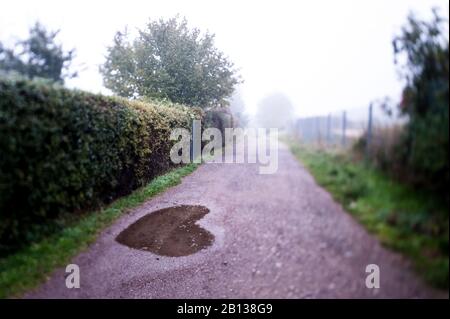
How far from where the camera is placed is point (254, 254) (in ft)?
8.71

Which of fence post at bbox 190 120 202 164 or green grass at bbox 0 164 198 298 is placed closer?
green grass at bbox 0 164 198 298

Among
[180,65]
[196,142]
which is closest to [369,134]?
[180,65]

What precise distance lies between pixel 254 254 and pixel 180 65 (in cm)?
209

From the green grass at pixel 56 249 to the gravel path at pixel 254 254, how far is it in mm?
141

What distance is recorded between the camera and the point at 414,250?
1.91 m

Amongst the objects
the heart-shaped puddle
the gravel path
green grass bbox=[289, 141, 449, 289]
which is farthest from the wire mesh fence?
the heart-shaped puddle

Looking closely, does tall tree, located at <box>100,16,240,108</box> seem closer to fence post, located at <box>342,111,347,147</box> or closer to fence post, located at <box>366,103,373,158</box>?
fence post, located at <box>342,111,347,147</box>

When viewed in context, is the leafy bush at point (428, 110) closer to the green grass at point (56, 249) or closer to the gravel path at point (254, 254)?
the gravel path at point (254, 254)

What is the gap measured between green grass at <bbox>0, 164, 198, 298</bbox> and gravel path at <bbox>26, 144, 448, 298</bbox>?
141 mm

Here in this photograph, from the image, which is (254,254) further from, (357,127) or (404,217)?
(357,127)

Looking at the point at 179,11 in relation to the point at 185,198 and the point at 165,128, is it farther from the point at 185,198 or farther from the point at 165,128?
the point at 165,128

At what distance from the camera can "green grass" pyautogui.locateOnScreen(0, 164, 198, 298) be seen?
2963 mm

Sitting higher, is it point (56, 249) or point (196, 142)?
point (196, 142)

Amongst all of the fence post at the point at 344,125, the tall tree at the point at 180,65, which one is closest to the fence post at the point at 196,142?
the tall tree at the point at 180,65
